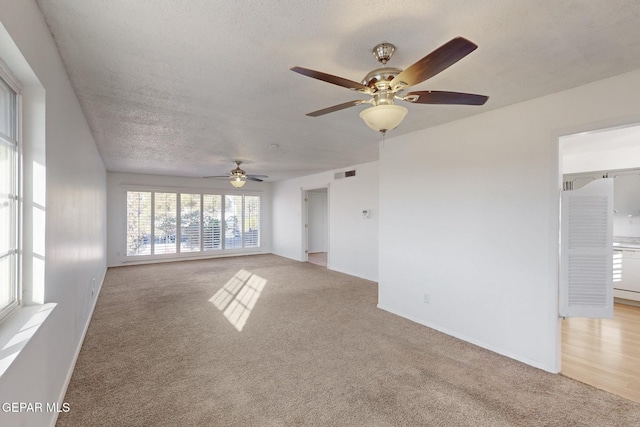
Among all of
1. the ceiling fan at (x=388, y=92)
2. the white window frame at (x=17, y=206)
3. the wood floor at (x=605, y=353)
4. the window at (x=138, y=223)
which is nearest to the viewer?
the white window frame at (x=17, y=206)

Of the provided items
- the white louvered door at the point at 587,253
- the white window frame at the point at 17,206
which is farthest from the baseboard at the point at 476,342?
the white window frame at the point at 17,206

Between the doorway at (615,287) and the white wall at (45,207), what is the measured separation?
12.8 feet

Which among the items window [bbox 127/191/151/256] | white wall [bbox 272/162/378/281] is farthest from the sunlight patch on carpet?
window [bbox 127/191/151/256]

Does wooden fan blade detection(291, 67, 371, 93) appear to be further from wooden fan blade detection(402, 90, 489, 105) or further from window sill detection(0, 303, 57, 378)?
window sill detection(0, 303, 57, 378)

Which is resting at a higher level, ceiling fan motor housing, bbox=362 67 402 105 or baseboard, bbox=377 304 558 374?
ceiling fan motor housing, bbox=362 67 402 105

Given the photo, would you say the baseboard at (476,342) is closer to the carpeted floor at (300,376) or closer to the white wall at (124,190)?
the carpeted floor at (300,376)

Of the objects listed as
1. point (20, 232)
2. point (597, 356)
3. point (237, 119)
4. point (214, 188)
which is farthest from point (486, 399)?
point (214, 188)

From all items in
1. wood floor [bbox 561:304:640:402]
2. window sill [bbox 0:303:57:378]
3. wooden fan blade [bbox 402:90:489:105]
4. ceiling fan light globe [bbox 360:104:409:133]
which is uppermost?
wooden fan blade [bbox 402:90:489:105]

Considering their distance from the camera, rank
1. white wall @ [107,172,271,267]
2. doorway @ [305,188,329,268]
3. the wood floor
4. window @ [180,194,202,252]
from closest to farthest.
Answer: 1. the wood floor
2. white wall @ [107,172,271,267]
3. window @ [180,194,202,252]
4. doorway @ [305,188,329,268]

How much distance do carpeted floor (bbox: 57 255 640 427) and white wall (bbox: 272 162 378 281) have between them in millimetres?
2094

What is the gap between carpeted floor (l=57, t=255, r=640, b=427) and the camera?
206 cm

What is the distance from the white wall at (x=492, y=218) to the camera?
269cm

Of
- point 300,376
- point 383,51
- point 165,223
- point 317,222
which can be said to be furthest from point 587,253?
point 165,223

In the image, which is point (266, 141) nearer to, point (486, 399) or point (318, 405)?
point (318, 405)
